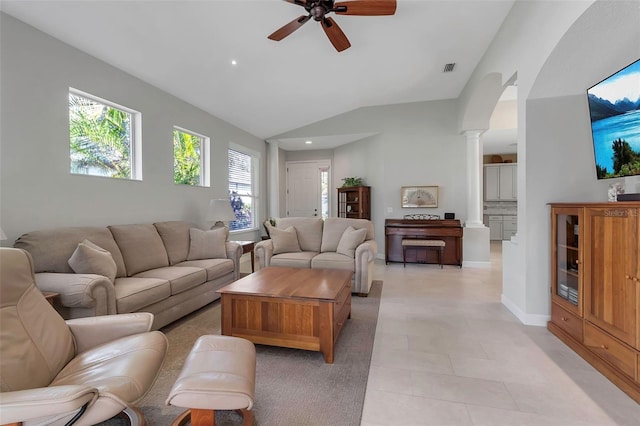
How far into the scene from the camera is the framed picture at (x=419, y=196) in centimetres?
560

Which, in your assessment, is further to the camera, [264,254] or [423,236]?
[423,236]

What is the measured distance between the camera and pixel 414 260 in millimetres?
5406

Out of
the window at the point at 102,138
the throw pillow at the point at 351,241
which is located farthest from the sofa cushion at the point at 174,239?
the throw pillow at the point at 351,241

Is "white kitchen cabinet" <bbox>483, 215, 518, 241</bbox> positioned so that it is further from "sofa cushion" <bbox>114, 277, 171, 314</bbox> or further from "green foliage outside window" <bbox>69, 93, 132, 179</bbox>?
"green foliage outside window" <bbox>69, 93, 132, 179</bbox>

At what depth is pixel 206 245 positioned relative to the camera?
3.65m

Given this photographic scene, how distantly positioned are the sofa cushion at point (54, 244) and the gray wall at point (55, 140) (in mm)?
201

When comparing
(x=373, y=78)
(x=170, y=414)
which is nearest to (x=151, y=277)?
(x=170, y=414)

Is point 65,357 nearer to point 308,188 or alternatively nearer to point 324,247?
point 324,247

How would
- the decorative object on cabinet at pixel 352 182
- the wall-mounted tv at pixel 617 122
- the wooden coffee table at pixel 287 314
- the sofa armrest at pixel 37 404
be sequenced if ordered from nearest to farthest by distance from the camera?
the sofa armrest at pixel 37 404, the wall-mounted tv at pixel 617 122, the wooden coffee table at pixel 287 314, the decorative object on cabinet at pixel 352 182

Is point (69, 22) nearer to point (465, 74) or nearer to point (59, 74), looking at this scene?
point (59, 74)

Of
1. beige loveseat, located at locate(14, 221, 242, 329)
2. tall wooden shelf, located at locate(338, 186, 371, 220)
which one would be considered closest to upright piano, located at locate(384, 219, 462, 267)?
tall wooden shelf, located at locate(338, 186, 371, 220)

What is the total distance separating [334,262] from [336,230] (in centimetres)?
71

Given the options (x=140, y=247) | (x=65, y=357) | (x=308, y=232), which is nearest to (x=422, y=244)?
(x=308, y=232)

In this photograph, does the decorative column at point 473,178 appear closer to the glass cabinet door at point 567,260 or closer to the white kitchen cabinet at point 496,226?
the glass cabinet door at point 567,260
